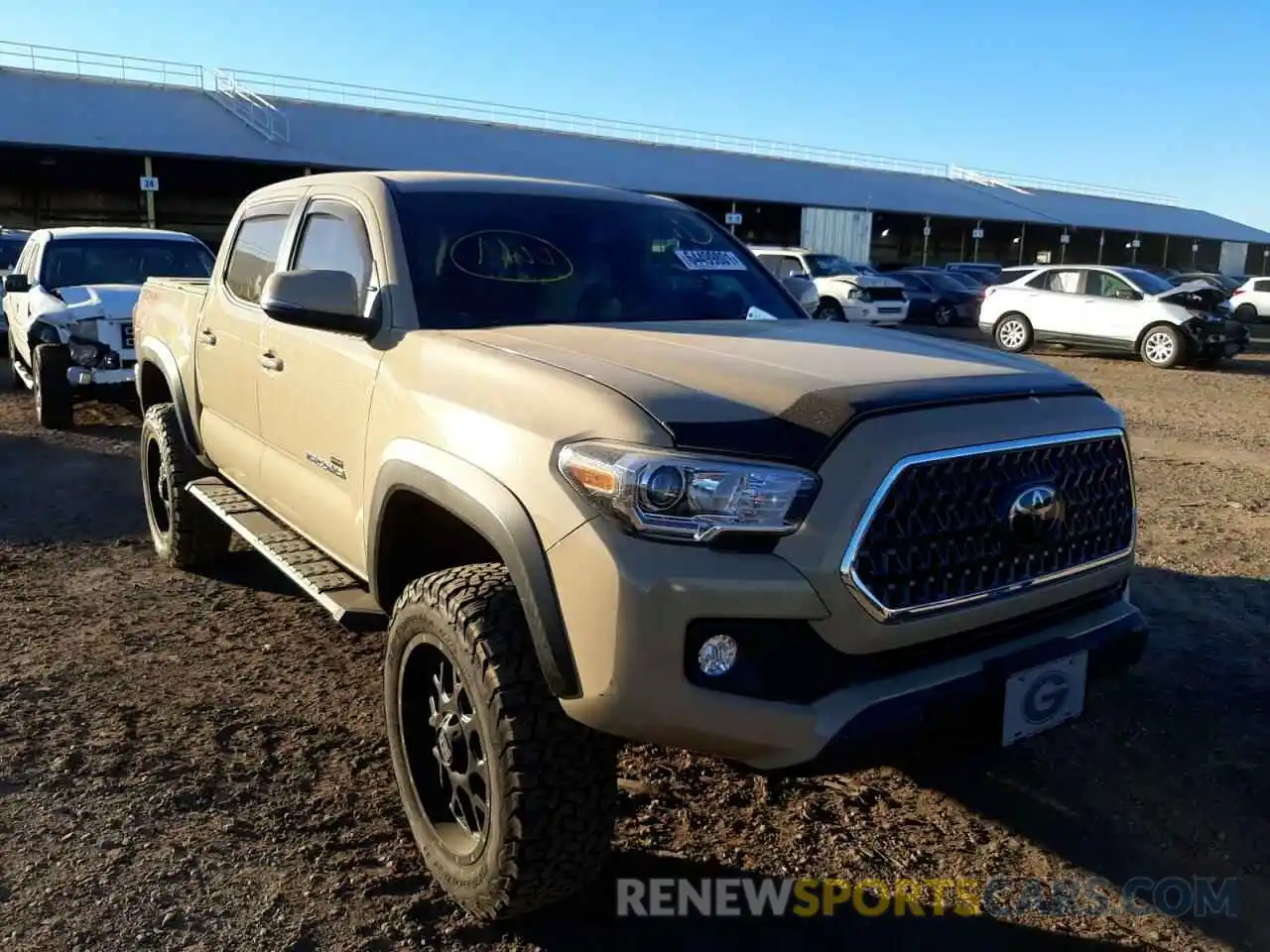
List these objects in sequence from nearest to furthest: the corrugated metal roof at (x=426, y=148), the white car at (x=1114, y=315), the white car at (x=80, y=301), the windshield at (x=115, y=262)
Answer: the white car at (x=80, y=301) < the windshield at (x=115, y=262) < the white car at (x=1114, y=315) < the corrugated metal roof at (x=426, y=148)

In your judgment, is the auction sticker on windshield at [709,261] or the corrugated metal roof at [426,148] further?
the corrugated metal roof at [426,148]

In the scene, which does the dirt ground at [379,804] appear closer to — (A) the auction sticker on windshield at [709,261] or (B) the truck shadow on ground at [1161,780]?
(B) the truck shadow on ground at [1161,780]

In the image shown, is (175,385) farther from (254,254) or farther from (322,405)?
(322,405)

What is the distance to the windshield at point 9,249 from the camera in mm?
15500

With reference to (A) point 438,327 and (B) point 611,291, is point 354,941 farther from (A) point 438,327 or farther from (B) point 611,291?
(B) point 611,291

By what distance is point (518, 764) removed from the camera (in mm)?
2398

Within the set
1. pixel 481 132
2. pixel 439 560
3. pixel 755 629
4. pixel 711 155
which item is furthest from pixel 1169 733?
pixel 711 155

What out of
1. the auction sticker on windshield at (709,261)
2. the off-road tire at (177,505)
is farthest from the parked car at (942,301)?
the auction sticker on windshield at (709,261)

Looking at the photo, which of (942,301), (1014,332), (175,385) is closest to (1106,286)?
(1014,332)

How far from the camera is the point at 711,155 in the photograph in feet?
143

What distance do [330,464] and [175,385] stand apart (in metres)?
2.23

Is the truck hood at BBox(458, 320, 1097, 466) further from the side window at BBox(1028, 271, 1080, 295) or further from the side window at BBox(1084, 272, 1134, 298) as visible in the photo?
the side window at BBox(1028, 271, 1080, 295)

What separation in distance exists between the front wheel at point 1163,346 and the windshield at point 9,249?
57.4ft

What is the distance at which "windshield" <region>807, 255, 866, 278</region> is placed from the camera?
22.9m
